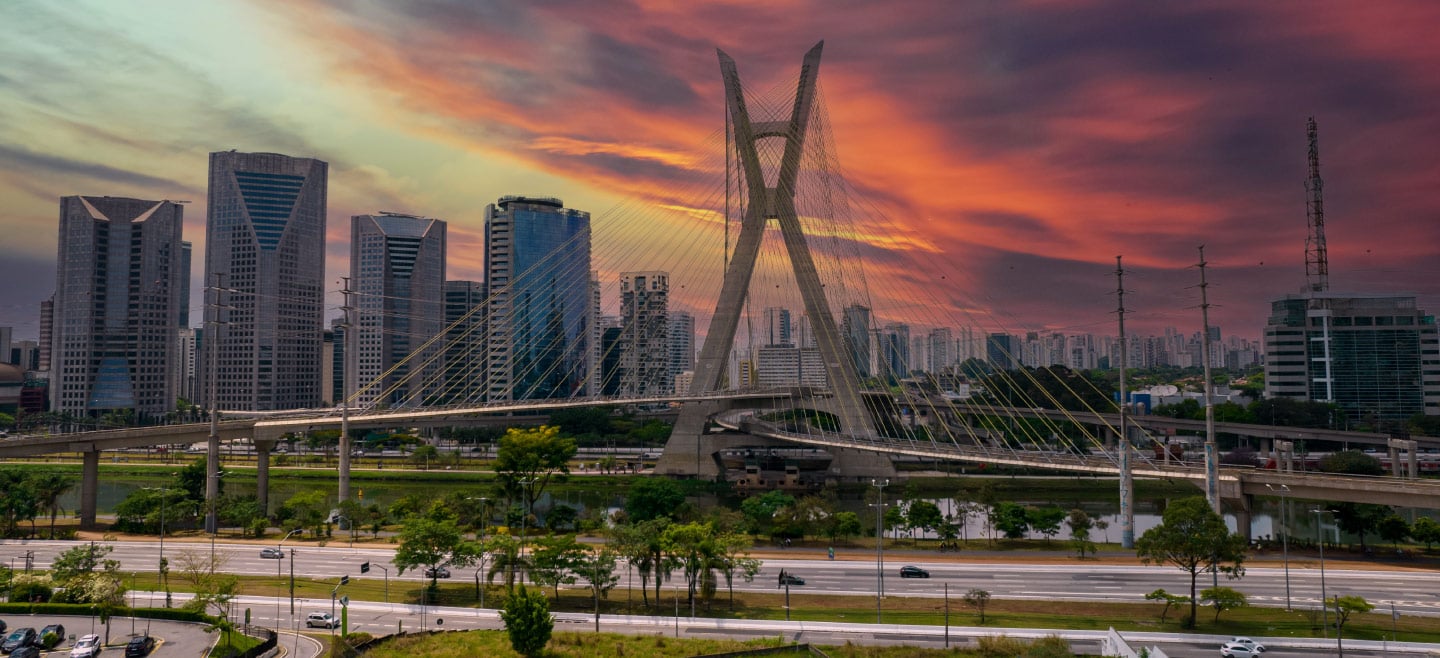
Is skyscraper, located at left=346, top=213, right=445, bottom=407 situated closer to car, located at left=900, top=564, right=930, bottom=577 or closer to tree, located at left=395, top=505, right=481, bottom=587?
tree, located at left=395, top=505, right=481, bottom=587

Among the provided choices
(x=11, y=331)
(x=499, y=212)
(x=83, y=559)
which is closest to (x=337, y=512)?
(x=83, y=559)

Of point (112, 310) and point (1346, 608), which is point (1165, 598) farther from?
point (112, 310)

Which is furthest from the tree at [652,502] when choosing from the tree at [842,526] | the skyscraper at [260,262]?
the skyscraper at [260,262]

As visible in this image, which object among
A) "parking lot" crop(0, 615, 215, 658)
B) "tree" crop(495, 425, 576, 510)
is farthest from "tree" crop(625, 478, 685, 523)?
"parking lot" crop(0, 615, 215, 658)

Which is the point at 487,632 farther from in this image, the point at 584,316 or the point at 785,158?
the point at 584,316

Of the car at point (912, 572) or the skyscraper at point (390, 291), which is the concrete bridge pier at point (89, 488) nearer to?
the car at point (912, 572)

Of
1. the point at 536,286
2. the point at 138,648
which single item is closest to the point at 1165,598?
the point at 138,648
